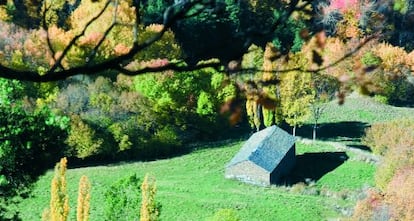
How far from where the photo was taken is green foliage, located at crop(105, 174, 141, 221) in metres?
24.4

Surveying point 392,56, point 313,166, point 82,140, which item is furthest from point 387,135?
point 82,140

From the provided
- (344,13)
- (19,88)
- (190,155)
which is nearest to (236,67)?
(19,88)

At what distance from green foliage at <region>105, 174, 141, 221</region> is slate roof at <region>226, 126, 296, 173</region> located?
13.8 m

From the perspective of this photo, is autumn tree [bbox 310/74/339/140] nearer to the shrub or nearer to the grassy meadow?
the grassy meadow

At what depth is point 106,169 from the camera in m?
40.4

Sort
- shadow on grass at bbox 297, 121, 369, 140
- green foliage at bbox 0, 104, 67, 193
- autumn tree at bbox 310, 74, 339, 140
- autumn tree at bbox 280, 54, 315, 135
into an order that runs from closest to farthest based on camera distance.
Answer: green foliage at bbox 0, 104, 67, 193, autumn tree at bbox 280, 54, 315, 135, autumn tree at bbox 310, 74, 339, 140, shadow on grass at bbox 297, 121, 369, 140

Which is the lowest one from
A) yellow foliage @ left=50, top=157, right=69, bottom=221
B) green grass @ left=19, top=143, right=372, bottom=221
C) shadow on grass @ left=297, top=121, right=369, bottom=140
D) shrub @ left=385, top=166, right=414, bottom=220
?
green grass @ left=19, top=143, right=372, bottom=221

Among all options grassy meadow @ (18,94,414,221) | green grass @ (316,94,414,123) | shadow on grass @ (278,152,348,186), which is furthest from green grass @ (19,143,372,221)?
green grass @ (316,94,414,123)

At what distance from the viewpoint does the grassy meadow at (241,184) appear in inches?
1341

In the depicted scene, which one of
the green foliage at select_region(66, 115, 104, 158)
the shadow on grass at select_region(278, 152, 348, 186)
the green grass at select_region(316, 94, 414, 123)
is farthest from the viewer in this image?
the green grass at select_region(316, 94, 414, 123)

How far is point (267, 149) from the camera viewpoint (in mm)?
40375

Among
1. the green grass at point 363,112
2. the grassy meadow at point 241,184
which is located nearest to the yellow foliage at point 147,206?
the grassy meadow at point 241,184

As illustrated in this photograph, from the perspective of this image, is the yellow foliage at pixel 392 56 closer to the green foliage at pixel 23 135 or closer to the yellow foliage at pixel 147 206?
the yellow foliage at pixel 147 206

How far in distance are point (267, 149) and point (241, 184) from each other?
2.86 metres
